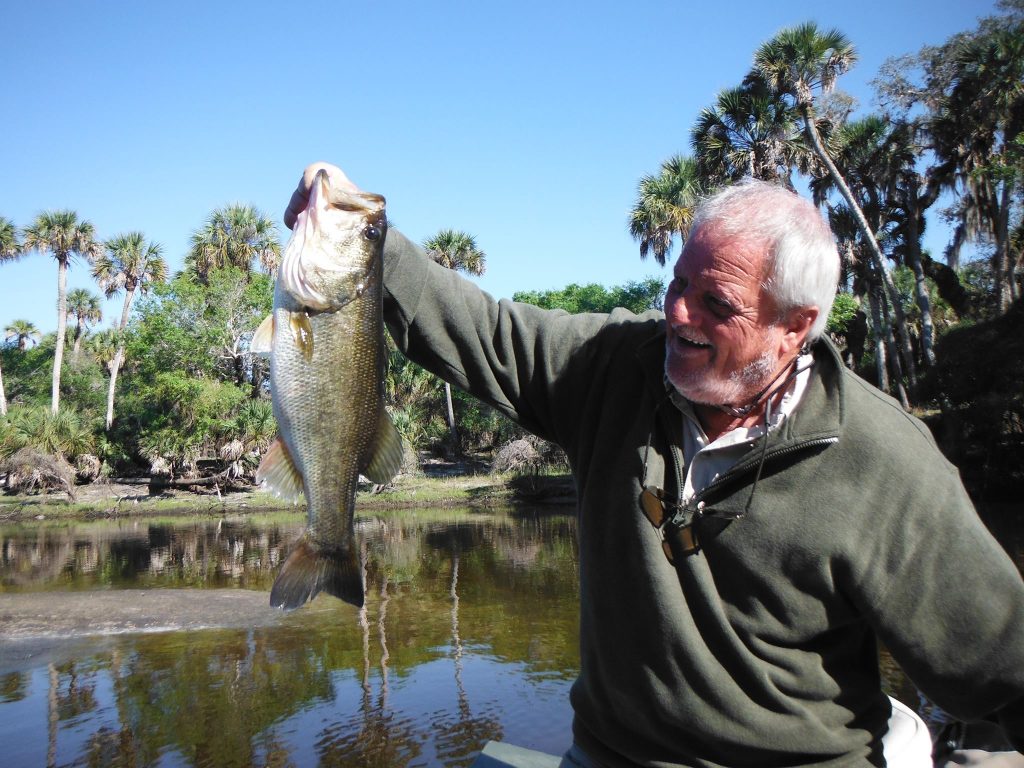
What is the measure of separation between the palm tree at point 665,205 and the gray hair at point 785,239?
1117 inches

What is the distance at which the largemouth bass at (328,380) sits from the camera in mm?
2518

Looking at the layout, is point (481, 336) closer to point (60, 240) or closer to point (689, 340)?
point (689, 340)

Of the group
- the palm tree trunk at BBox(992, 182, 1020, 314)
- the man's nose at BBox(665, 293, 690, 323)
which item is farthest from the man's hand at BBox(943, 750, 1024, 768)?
the palm tree trunk at BBox(992, 182, 1020, 314)

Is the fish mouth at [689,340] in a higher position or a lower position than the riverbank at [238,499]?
higher

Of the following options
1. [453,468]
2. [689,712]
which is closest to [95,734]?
[689,712]

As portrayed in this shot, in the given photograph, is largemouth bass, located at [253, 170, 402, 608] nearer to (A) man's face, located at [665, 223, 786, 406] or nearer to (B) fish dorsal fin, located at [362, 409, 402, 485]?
(B) fish dorsal fin, located at [362, 409, 402, 485]

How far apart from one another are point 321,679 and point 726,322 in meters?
9.00

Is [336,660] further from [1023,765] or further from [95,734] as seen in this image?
[1023,765]

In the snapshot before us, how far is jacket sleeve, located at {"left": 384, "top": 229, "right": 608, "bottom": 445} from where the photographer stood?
8.59 ft

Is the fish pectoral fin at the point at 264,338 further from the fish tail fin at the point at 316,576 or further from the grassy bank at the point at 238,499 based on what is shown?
the grassy bank at the point at 238,499

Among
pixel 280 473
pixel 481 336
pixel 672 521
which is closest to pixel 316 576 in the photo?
pixel 280 473

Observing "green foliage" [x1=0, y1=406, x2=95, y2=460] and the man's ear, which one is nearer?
the man's ear

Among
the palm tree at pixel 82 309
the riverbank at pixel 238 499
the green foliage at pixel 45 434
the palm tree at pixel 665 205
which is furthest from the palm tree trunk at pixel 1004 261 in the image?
the palm tree at pixel 82 309

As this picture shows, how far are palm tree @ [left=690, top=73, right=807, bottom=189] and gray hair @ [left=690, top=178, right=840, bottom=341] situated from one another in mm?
25774
